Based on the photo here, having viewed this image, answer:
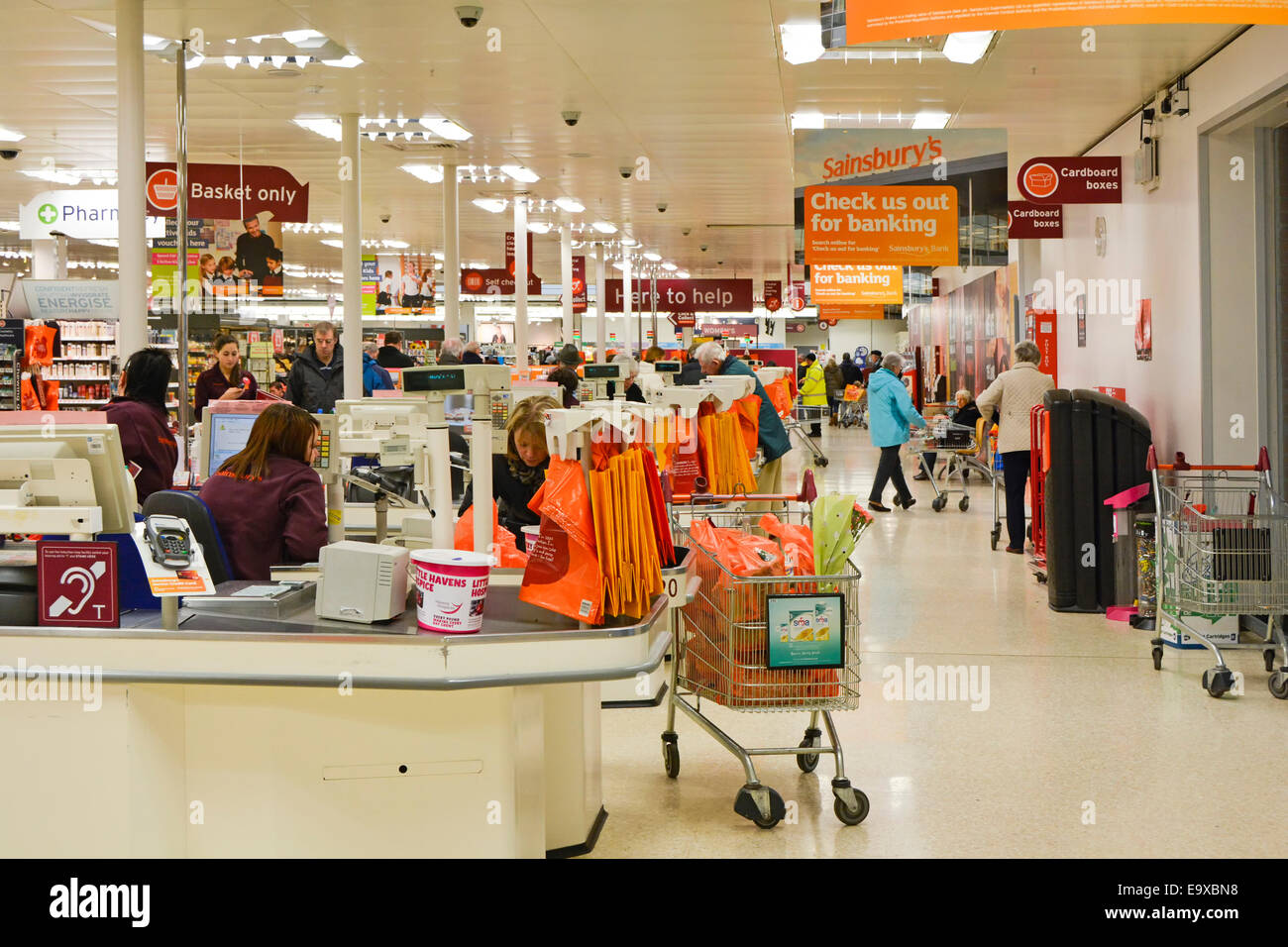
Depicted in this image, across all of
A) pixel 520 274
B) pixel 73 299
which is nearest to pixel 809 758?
pixel 73 299

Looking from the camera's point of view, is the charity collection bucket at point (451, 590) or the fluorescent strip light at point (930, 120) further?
the fluorescent strip light at point (930, 120)

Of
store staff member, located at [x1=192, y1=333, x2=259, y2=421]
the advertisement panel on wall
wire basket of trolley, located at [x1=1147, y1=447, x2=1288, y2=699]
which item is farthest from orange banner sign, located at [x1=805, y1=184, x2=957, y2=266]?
store staff member, located at [x1=192, y1=333, x2=259, y2=421]

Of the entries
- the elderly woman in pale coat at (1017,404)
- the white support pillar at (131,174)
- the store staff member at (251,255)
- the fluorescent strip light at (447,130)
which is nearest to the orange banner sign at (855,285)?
the fluorescent strip light at (447,130)

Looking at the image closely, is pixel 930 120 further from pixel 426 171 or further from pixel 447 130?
pixel 426 171

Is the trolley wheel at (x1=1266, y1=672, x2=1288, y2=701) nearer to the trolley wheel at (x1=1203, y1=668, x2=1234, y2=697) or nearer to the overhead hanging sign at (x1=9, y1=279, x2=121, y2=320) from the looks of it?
the trolley wheel at (x1=1203, y1=668, x2=1234, y2=697)

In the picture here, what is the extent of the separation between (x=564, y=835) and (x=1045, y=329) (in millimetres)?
11307

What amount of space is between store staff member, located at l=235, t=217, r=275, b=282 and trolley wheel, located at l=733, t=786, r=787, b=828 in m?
9.11

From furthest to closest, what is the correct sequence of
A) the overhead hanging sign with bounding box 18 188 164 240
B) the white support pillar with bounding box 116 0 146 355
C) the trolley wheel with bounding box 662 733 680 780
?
the overhead hanging sign with bounding box 18 188 164 240
the white support pillar with bounding box 116 0 146 355
the trolley wheel with bounding box 662 733 680 780

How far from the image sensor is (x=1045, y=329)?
13.9 m

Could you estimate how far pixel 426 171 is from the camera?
15.0m

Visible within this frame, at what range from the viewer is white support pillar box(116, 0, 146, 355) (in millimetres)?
7594

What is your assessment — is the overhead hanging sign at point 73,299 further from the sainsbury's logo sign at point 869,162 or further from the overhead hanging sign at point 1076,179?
the overhead hanging sign at point 1076,179

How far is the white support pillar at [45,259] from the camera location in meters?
18.1

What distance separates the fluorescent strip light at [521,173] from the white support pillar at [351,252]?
3.08m
